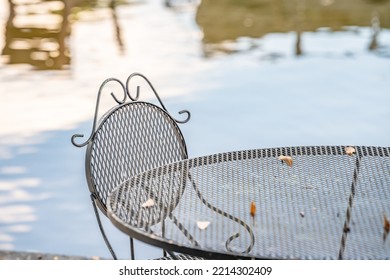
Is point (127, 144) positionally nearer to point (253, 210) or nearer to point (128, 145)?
point (128, 145)

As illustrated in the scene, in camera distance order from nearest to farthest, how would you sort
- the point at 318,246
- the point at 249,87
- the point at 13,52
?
the point at 318,246
the point at 249,87
the point at 13,52

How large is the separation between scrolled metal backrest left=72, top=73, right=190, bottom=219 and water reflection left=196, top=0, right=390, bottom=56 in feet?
13.6

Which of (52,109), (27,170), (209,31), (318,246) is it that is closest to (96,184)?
(318,246)

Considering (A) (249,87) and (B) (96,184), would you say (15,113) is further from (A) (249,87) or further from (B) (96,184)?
(B) (96,184)

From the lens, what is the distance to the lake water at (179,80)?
4293 mm

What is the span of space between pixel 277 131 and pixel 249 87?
0.84m

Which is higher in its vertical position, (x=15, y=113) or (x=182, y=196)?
(x=182, y=196)

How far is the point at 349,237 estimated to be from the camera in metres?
2.00

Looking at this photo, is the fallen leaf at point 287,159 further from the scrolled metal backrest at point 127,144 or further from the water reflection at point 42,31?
the water reflection at point 42,31

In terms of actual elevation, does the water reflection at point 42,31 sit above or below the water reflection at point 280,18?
above

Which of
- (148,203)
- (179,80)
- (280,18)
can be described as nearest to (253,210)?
(148,203)

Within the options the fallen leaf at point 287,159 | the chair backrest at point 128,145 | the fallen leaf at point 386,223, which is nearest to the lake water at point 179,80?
the chair backrest at point 128,145

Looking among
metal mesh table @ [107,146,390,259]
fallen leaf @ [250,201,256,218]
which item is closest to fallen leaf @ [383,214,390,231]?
metal mesh table @ [107,146,390,259]
